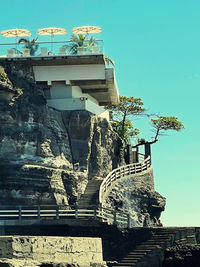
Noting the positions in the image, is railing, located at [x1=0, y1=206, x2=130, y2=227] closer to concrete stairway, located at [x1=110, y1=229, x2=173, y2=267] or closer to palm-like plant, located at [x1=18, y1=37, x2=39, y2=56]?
concrete stairway, located at [x1=110, y1=229, x2=173, y2=267]

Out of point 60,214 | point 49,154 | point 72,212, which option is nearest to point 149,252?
point 60,214

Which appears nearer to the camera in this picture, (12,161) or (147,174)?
(12,161)

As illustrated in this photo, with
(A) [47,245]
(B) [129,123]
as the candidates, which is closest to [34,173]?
(A) [47,245]

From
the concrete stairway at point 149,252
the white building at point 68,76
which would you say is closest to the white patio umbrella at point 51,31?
the white building at point 68,76

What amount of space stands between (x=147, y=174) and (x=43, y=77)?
1135 cm

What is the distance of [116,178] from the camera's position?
44688 millimetres

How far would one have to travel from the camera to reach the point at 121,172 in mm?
46000

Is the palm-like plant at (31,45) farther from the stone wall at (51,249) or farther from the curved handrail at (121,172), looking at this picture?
the stone wall at (51,249)

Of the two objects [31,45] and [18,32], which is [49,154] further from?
[18,32]

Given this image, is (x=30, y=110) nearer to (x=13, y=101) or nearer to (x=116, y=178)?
(x=13, y=101)

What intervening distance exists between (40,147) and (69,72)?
24.0ft

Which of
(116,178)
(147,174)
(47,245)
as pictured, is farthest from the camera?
(147,174)

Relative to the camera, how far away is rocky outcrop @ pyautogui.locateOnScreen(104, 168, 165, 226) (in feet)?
139

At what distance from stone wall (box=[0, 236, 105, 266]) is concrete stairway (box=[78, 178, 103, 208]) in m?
22.9
